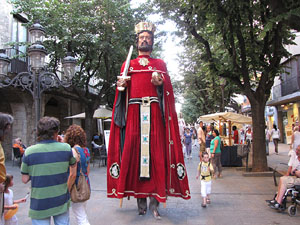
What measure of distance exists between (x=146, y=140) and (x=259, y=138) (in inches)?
210

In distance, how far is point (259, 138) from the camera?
328 inches

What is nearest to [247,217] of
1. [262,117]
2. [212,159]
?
[212,159]

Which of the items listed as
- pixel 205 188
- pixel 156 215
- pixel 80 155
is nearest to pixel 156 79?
pixel 80 155

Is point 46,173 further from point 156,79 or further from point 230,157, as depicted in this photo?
point 230,157

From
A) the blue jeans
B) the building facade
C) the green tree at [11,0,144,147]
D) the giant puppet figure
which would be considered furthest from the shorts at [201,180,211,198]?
the building facade

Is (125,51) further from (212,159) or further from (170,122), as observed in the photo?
(170,122)

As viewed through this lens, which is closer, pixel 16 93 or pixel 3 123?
pixel 3 123

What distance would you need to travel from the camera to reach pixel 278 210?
4.62 m

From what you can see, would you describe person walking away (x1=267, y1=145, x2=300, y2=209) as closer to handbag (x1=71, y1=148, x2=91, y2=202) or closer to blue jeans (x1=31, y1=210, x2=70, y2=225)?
handbag (x1=71, y1=148, x2=91, y2=202)

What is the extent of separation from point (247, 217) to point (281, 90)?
20.7 metres

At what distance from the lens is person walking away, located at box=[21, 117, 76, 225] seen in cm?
245

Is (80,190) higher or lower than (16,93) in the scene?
lower

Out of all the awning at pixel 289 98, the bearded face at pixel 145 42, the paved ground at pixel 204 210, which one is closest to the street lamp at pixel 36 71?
the paved ground at pixel 204 210

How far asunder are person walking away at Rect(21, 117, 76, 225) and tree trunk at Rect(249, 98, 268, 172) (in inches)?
282
